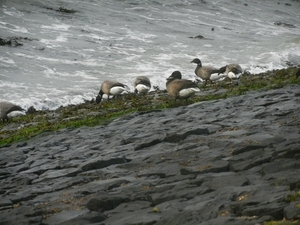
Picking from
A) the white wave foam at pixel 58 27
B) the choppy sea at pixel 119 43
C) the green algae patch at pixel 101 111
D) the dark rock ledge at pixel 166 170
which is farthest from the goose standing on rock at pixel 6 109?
the white wave foam at pixel 58 27

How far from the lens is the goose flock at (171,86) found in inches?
650

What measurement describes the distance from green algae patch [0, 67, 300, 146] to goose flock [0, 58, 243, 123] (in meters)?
0.31

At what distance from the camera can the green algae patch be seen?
1599 centimetres

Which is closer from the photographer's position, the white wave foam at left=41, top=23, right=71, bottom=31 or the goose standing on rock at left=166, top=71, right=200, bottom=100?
the goose standing on rock at left=166, top=71, right=200, bottom=100

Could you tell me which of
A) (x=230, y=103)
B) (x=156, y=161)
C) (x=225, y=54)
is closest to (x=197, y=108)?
(x=230, y=103)

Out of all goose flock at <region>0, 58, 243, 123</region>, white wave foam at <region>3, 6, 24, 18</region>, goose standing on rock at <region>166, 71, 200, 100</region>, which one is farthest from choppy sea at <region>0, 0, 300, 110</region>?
goose standing on rock at <region>166, 71, 200, 100</region>

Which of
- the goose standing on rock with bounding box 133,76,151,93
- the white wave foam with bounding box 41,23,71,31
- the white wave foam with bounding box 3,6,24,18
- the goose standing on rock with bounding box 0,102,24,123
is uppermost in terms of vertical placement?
the white wave foam with bounding box 3,6,24,18

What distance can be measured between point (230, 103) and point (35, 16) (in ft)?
106

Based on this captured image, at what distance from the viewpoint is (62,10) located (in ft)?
154

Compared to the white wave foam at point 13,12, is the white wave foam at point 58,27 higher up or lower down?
lower down

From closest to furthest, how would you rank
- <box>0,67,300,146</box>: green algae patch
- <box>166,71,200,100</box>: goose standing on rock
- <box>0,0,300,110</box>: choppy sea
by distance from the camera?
<box>0,67,300,146</box>: green algae patch, <box>166,71,200,100</box>: goose standing on rock, <box>0,0,300,110</box>: choppy sea

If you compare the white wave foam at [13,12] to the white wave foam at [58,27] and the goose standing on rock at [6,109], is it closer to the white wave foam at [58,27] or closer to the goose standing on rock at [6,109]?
the white wave foam at [58,27]

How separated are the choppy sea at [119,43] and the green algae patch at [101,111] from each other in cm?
353

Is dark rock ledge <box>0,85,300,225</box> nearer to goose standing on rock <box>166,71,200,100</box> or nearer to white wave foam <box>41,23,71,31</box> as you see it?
goose standing on rock <box>166,71,200,100</box>
